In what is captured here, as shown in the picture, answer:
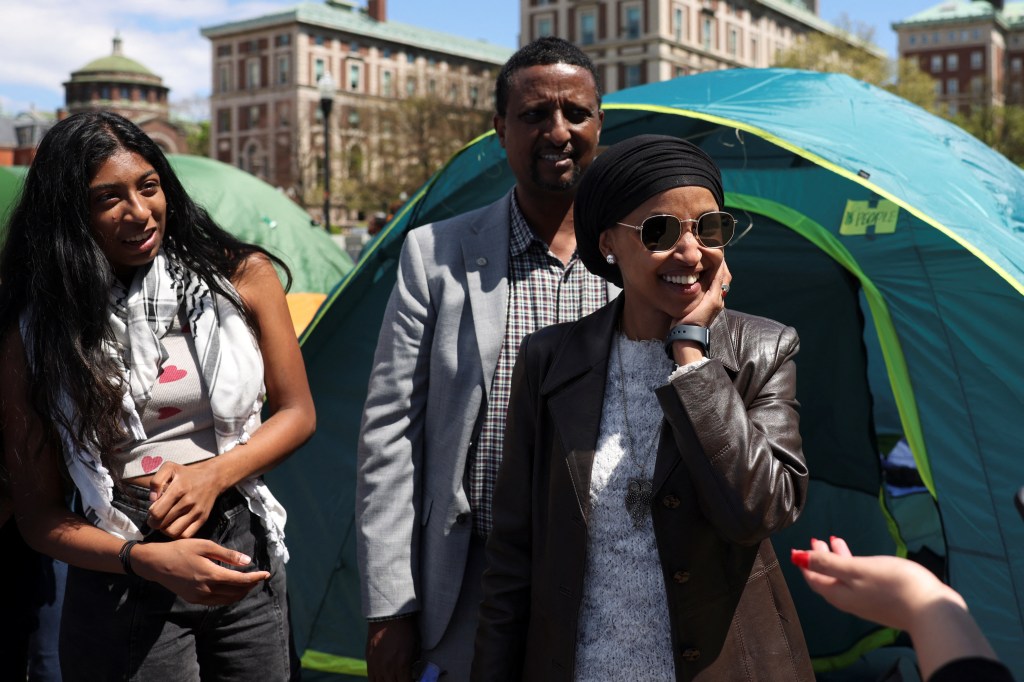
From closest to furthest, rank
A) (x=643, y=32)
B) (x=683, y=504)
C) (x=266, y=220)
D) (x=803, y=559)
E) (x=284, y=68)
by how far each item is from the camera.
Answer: (x=803, y=559), (x=683, y=504), (x=266, y=220), (x=643, y=32), (x=284, y=68)

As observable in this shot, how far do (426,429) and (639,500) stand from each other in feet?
2.49

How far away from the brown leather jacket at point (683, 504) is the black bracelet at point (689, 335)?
0.16 ft

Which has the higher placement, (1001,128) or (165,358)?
(1001,128)

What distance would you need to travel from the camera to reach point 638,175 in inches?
74.3

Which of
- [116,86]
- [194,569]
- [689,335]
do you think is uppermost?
[116,86]

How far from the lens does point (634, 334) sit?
199 cm

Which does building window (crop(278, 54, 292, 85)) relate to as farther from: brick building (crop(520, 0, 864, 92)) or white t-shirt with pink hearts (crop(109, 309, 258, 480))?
white t-shirt with pink hearts (crop(109, 309, 258, 480))

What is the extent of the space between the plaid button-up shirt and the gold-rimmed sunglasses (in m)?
0.54

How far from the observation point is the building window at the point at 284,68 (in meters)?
63.5

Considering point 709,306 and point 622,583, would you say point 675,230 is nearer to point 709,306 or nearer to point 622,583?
point 709,306

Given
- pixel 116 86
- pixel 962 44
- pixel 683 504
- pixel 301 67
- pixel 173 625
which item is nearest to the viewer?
pixel 683 504

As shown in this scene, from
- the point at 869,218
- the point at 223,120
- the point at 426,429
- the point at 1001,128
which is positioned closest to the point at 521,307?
the point at 426,429

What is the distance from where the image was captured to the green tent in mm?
9516

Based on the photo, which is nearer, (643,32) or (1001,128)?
(1001,128)
